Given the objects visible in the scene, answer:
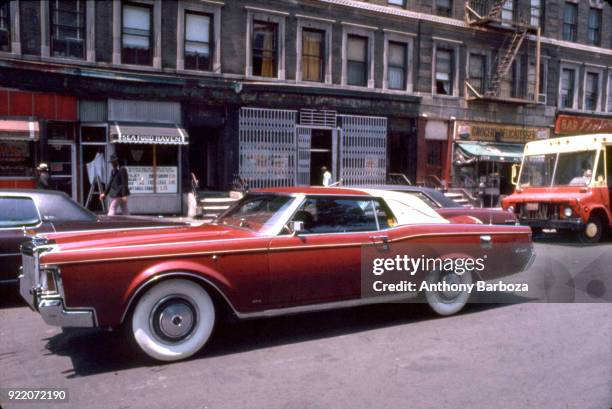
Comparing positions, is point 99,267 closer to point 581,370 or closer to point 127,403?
point 127,403

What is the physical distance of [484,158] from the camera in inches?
904

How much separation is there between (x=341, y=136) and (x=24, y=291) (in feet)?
55.0

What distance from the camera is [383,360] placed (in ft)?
15.6

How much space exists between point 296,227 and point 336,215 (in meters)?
0.69

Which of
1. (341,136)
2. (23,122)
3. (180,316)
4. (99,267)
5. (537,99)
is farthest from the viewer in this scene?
(537,99)

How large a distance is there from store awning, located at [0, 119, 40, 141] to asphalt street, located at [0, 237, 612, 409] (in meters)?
10.1

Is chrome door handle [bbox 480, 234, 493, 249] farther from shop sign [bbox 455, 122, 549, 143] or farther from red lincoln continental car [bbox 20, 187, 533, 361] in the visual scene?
shop sign [bbox 455, 122, 549, 143]

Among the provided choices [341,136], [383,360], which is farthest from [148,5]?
[383,360]

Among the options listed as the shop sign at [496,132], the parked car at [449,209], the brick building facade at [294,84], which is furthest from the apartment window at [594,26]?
the parked car at [449,209]

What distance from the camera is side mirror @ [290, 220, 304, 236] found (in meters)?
5.13

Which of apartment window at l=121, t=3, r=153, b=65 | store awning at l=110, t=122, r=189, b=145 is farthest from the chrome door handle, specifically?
apartment window at l=121, t=3, r=153, b=65

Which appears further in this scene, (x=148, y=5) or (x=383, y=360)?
(x=148, y=5)

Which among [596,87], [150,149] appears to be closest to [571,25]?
[596,87]

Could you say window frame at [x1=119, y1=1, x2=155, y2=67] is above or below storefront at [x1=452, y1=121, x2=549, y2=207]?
above
